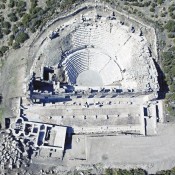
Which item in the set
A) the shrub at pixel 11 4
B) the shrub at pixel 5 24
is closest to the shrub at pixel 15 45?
the shrub at pixel 5 24

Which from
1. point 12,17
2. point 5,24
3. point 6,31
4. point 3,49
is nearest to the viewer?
point 3,49

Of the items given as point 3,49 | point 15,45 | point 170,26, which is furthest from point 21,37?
point 170,26

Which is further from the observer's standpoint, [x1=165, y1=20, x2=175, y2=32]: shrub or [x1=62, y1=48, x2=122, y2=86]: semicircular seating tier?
[x1=62, y1=48, x2=122, y2=86]: semicircular seating tier

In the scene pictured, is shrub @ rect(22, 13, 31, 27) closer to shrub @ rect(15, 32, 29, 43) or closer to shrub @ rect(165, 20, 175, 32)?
shrub @ rect(15, 32, 29, 43)

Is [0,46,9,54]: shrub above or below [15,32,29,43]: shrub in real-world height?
below

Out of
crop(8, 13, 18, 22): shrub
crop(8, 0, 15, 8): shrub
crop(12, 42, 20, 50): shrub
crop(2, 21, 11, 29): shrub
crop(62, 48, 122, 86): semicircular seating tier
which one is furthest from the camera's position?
crop(62, 48, 122, 86): semicircular seating tier

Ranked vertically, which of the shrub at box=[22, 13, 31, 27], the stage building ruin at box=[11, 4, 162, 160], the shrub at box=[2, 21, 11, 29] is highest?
the shrub at box=[22, 13, 31, 27]

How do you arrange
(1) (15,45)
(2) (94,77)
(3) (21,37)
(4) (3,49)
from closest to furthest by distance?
(4) (3,49) < (1) (15,45) < (3) (21,37) < (2) (94,77)

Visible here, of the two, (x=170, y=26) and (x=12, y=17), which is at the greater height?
(x=12, y=17)

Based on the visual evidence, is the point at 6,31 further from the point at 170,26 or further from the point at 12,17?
the point at 170,26

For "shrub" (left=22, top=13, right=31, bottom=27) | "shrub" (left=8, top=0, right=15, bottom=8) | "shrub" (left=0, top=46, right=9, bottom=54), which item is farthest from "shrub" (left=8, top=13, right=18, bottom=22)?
"shrub" (left=0, top=46, right=9, bottom=54)

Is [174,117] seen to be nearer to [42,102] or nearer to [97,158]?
[97,158]

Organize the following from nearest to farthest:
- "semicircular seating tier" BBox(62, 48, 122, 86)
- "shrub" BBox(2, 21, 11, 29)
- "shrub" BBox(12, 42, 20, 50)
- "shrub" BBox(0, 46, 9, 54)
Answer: "shrub" BBox(0, 46, 9, 54)
"shrub" BBox(12, 42, 20, 50)
"shrub" BBox(2, 21, 11, 29)
"semicircular seating tier" BBox(62, 48, 122, 86)
